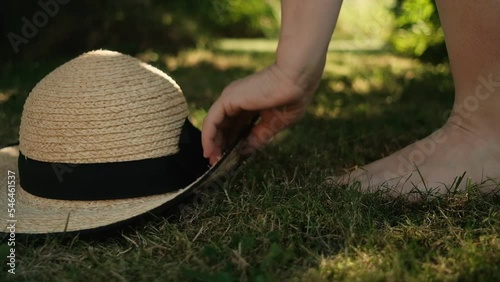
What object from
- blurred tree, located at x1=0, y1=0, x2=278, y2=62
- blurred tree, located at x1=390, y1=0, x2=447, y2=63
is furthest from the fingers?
blurred tree, located at x1=0, y1=0, x2=278, y2=62

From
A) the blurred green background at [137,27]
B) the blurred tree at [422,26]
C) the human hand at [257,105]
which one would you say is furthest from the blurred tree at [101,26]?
the human hand at [257,105]

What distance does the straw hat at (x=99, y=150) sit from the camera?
157cm

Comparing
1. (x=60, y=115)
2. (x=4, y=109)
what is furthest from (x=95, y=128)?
(x=4, y=109)

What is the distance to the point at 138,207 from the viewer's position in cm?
154

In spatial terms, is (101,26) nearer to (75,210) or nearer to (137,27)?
(137,27)

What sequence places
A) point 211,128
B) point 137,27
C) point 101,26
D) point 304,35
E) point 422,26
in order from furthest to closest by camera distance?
point 137,27 < point 101,26 < point 422,26 < point 211,128 < point 304,35

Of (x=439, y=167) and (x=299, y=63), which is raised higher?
(x=299, y=63)

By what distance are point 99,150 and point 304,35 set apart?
1.77 feet

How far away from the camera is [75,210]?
1.57 m

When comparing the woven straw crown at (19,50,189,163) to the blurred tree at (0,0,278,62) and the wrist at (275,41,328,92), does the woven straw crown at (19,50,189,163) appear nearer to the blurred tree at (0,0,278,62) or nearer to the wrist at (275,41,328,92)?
the wrist at (275,41,328,92)

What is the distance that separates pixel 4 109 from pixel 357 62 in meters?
2.74

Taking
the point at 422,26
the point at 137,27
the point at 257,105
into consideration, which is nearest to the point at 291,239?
the point at 257,105

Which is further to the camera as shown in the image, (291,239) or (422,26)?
(422,26)

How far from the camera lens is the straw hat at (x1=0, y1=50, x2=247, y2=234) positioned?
1572mm
